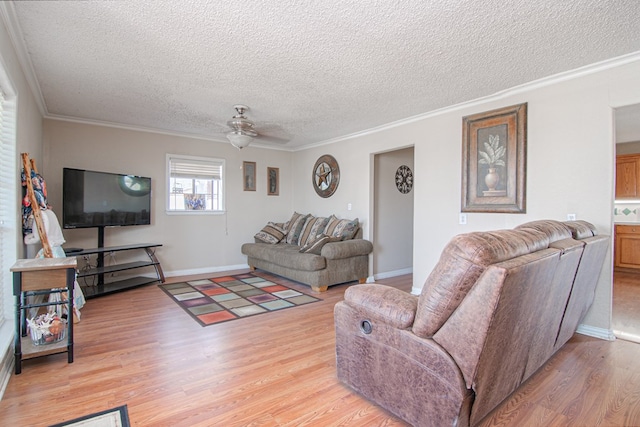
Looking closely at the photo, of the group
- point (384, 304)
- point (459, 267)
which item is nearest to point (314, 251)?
point (384, 304)

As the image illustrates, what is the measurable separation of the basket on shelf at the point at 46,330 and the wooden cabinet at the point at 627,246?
7767 mm

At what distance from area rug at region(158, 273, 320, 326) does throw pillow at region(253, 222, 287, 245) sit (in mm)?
764

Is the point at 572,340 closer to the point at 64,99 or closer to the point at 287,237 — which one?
the point at 287,237

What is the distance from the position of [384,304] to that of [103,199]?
13.9 ft

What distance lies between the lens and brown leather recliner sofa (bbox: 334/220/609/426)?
1.32m

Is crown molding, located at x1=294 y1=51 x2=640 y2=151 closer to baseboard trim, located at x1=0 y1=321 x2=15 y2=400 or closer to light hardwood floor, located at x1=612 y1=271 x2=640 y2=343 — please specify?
light hardwood floor, located at x1=612 y1=271 x2=640 y2=343

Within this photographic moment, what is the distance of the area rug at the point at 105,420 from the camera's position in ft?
5.48

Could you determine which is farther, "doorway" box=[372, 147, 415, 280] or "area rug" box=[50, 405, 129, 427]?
"doorway" box=[372, 147, 415, 280]

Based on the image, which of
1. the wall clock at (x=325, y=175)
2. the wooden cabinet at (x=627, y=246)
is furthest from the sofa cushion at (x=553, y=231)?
the wooden cabinet at (x=627, y=246)

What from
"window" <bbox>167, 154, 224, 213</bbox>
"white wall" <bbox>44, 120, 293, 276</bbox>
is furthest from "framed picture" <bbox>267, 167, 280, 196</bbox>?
"window" <bbox>167, 154, 224, 213</bbox>

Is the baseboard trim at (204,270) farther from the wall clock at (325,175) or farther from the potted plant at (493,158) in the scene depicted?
the potted plant at (493,158)

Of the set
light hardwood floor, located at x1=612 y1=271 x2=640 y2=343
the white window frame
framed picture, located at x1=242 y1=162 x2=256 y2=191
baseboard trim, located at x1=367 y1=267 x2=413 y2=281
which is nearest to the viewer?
the white window frame

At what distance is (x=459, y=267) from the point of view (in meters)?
1.33

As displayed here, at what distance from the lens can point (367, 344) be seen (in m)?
1.81
